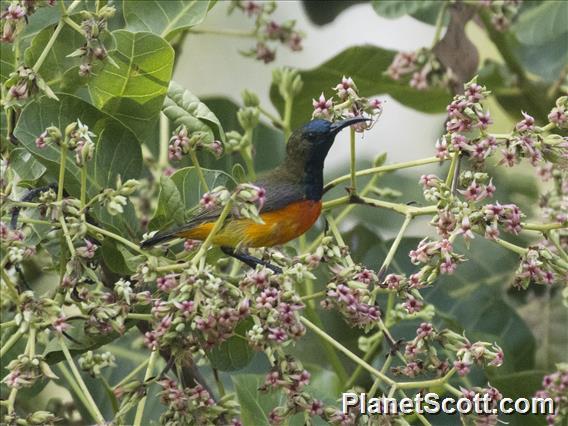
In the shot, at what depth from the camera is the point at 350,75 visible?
2422mm

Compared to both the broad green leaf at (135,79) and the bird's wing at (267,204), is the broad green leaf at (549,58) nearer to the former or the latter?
the bird's wing at (267,204)

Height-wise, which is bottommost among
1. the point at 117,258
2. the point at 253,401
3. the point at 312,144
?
the point at 253,401

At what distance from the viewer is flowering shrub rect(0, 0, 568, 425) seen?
4.69ft

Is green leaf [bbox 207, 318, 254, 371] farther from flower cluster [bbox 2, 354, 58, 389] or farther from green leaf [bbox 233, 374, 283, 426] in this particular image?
flower cluster [bbox 2, 354, 58, 389]

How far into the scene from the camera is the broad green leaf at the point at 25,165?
1663 mm

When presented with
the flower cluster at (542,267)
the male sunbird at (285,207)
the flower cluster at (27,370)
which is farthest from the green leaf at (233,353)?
the flower cluster at (542,267)

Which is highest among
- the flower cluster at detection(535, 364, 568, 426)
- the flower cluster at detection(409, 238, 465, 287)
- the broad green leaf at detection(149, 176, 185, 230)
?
the broad green leaf at detection(149, 176, 185, 230)

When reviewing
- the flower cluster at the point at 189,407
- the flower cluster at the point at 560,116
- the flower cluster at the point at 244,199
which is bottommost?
the flower cluster at the point at 189,407

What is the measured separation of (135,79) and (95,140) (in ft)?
0.36

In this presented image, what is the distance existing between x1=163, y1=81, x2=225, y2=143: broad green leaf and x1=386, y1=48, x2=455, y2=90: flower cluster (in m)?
0.62

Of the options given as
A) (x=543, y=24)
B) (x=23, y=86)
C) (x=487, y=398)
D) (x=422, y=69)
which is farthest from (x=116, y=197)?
(x=543, y=24)

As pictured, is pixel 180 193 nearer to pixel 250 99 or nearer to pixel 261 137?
pixel 250 99

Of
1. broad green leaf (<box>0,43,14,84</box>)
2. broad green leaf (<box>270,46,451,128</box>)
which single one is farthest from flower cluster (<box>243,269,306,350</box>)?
broad green leaf (<box>270,46,451,128</box>)

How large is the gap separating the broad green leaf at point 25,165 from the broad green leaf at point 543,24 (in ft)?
3.76
